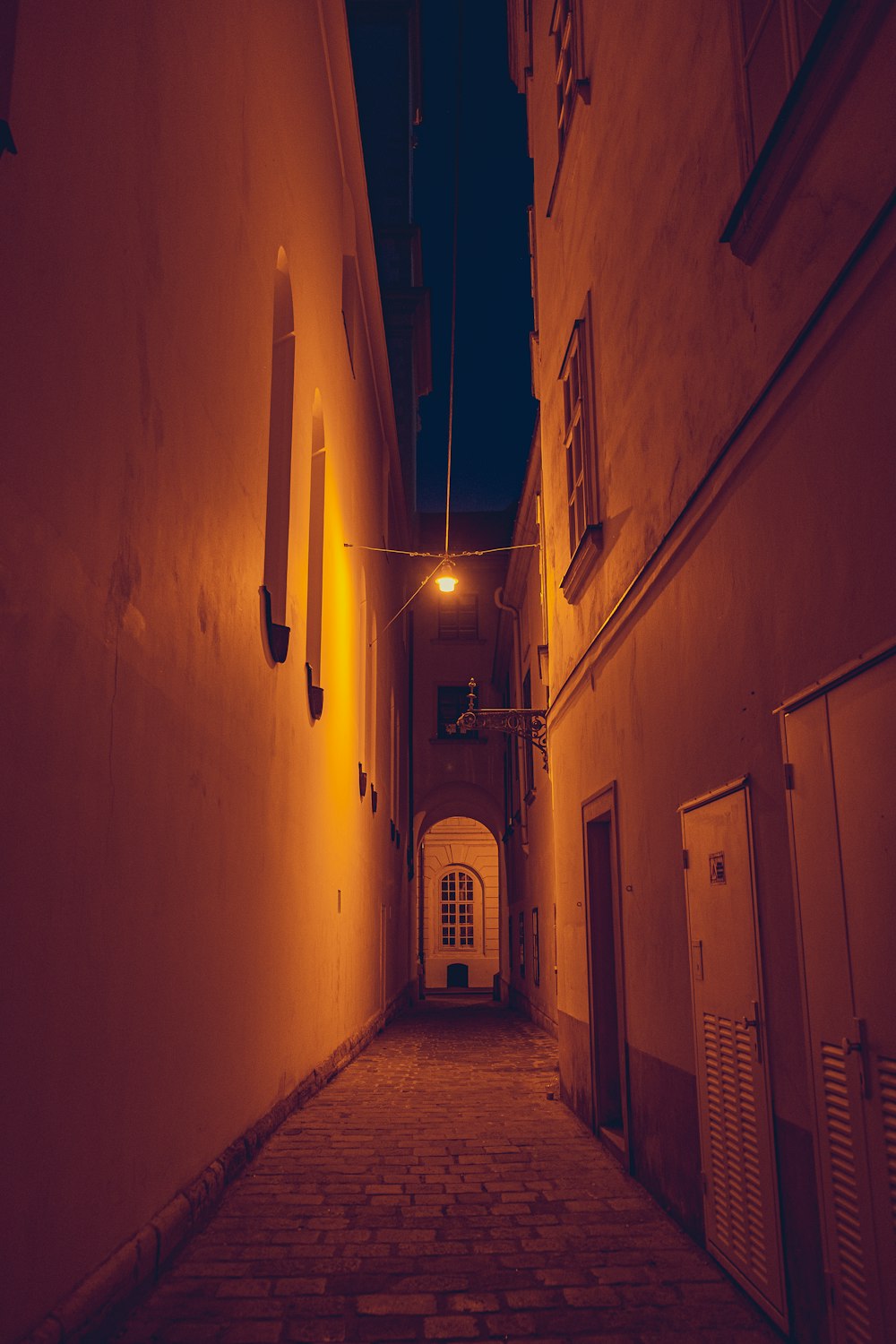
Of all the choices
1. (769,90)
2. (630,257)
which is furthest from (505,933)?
(769,90)

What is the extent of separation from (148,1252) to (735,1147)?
270 centimetres

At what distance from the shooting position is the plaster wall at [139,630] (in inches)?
137

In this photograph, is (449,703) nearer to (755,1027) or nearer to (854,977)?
(755,1027)

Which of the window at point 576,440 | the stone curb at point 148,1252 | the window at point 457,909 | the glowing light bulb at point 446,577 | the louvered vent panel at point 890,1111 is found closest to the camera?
the louvered vent panel at point 890,1111

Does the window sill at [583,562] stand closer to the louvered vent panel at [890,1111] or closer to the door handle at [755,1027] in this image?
the door handle at [755,1027]

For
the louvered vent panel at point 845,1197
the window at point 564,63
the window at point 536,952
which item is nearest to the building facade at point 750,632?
the louvered vent panel at point 845,1197

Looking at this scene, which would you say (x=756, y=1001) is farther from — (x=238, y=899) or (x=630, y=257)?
(x=630, y=257)

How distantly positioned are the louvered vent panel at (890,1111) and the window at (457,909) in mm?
36563

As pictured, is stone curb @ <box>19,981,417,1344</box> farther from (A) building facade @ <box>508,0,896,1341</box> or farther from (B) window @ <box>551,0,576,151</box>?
(B) window @ <box>551,0,576,151</box>

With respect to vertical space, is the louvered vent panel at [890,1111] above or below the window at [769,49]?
below

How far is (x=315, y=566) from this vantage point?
11531mm

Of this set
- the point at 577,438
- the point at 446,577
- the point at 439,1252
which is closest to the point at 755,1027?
the point at 439,1252

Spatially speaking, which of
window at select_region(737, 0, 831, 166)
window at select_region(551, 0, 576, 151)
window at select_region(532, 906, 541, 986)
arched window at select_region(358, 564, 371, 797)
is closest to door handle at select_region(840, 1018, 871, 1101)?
window at select_region(737, 0, 831, 166)

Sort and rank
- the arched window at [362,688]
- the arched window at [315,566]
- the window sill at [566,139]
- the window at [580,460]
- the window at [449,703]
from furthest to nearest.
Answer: the window at [449,703] < the arched window at [362,688] < the arched window at [315,566] < the window sill at [566,139] < the window at [580,460]
